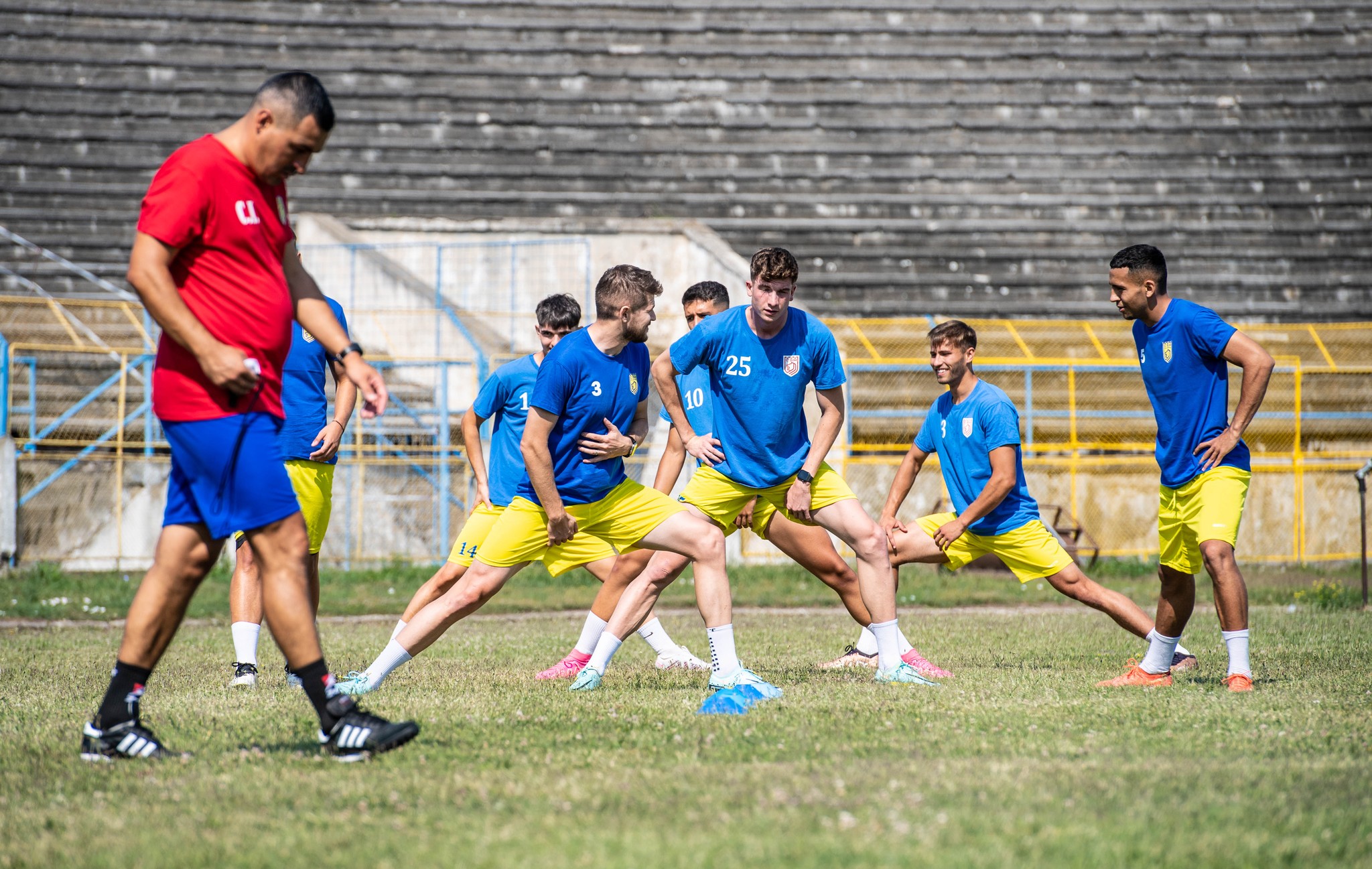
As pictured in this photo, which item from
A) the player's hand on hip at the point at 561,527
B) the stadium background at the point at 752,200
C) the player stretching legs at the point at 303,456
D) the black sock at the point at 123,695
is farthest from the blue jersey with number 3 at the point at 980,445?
the stadium background at the point at 752,200

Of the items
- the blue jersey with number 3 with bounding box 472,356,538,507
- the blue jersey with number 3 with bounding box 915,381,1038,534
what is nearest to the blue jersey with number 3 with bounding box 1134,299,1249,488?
the blue jersey with number 3 with bounding box 915,381,1038,534

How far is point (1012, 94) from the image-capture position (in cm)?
2155

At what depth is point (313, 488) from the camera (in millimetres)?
7125

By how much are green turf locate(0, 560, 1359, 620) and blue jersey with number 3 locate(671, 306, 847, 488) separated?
6.00m

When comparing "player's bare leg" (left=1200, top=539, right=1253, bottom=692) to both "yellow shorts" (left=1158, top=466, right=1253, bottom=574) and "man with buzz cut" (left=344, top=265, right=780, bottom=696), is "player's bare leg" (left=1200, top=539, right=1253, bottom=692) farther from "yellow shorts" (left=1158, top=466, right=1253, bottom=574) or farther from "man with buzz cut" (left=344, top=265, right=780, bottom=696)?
"man with buzz cut" (left=344, top=265, right=780, bottom=696)

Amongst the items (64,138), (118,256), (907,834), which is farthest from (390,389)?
(907,834)

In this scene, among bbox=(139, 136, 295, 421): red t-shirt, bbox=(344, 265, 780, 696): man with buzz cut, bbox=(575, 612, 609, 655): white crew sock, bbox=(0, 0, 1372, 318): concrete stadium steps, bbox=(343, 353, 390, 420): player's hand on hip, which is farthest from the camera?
bbox=(0, 0, 1372, 318): concrete stadium steps

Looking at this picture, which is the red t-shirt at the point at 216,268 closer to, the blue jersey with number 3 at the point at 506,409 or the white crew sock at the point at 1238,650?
the blue jersey with number 3 at the point at 506,409

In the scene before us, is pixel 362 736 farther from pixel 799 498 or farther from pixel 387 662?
pixel 799 498

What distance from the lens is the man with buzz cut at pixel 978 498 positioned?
7.45 m

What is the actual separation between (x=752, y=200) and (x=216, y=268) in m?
16.0

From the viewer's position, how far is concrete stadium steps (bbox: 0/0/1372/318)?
19750 mm

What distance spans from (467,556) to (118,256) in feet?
46.0

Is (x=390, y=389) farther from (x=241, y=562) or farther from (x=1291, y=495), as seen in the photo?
(x=1291, y=495)
